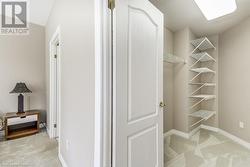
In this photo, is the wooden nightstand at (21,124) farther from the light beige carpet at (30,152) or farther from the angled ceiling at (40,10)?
the angled ceiling at (40,10)

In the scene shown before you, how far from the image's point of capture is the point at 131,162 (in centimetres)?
123

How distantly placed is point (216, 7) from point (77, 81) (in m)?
2.09

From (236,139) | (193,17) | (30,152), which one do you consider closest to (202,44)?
(193,17)

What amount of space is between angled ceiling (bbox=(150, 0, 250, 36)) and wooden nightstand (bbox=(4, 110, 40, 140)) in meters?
3.04

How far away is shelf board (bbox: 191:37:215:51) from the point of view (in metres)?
2.62

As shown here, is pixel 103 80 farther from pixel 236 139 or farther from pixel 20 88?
pixel 236 139

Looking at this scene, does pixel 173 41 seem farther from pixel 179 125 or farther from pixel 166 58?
pixel 179 125

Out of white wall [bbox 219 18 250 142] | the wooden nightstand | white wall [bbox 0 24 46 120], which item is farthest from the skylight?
the wooden nightstand

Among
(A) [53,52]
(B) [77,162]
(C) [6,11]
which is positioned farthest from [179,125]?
(C) [6,11]

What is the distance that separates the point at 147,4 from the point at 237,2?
1.46 meters

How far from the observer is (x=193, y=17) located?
2346 millimetres

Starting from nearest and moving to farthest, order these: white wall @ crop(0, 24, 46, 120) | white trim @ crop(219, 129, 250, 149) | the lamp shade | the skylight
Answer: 1. the skylight
2. white trim @ crop(219, 129, 250, 149)
3. the lamp shade
4. white wall @ crop(0, 24, 46, 120)

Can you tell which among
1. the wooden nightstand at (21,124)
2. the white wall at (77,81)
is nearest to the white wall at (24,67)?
the wooden nightstand at (21,124)

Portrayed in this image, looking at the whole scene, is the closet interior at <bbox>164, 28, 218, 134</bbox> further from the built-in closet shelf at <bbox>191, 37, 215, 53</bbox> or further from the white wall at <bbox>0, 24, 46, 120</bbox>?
the white wall at <bbox>0, 24, 46, 120</bbox>
